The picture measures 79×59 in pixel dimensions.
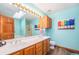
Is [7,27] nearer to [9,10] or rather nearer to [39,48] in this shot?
[9,10]

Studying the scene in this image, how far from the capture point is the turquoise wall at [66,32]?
158cm

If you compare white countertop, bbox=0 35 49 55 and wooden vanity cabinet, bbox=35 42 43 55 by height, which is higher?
white countertop, bbox=0 35 49 55

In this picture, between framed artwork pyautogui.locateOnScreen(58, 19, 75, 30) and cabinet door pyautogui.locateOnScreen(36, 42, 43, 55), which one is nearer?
framed artwork pyautogui.locateOnScreen(58, 19, 75, 30)

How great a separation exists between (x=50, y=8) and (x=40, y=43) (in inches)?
29.6

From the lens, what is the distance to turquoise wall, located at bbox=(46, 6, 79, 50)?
158 centimetres

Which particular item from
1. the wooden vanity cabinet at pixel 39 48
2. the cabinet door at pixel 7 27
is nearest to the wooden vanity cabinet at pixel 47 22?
the wooden vanity cabinet at pixel 39 48

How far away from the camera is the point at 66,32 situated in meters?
1.68

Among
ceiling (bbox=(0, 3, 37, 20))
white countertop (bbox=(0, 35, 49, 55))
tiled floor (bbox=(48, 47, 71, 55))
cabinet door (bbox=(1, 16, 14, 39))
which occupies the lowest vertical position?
tiled floor (bbox=(48, 47, 71, 55))

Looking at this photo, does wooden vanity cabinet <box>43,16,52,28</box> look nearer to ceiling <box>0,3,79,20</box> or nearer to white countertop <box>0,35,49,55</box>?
ceiling <box>0,3,79,20</box>

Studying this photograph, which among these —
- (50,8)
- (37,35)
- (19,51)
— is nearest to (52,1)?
(50,8)

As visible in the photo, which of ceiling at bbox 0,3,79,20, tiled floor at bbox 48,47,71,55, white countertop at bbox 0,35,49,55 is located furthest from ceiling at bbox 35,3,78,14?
tiled floor at bbox 48,47,71,55

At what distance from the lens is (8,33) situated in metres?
1.67

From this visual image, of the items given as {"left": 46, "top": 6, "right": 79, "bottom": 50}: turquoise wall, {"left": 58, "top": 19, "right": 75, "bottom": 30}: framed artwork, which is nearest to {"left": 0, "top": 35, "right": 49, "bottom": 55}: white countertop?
{"left": 46, "top": 6, "right": 79, "bottom": 50}: turquoise wall
